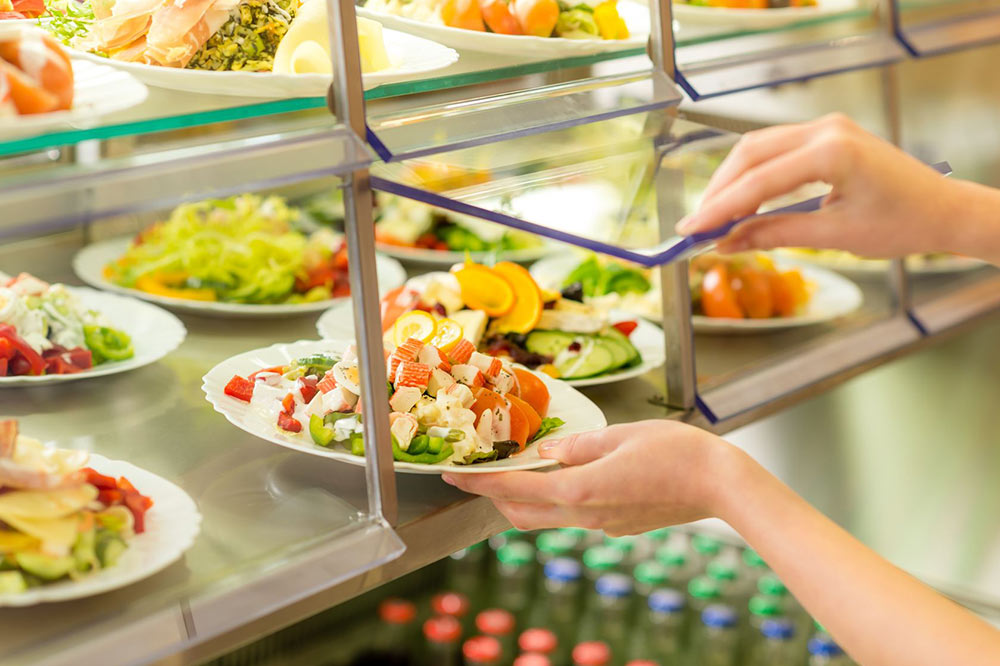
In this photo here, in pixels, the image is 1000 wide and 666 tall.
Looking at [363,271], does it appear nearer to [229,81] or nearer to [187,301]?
[229,81]

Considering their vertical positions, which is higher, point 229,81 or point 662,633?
point 229,81

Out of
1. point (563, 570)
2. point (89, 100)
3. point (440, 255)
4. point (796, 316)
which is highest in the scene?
point (89, 100)

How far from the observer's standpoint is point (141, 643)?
0.82 meters

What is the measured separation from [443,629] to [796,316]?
878mm

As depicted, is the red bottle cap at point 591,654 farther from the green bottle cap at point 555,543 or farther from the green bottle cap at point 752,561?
the green bottle cap at point 752,561

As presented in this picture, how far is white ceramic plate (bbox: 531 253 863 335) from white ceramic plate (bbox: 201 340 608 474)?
411 mm

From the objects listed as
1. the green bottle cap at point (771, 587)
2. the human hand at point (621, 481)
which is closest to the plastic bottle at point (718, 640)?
the green bottle cap at point (771, 587)

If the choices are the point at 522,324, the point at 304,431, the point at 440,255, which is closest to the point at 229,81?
the point at 304,431

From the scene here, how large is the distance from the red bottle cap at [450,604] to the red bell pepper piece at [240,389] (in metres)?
1.08

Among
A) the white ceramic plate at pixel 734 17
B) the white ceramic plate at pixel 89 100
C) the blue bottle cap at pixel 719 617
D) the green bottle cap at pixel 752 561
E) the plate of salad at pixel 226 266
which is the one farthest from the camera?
the green bottle cap at pixel 752 561

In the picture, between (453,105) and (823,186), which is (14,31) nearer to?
(453,105)

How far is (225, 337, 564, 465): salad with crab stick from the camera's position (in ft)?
3.36

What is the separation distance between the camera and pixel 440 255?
1.87 meters

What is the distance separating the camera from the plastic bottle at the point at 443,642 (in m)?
2.01
